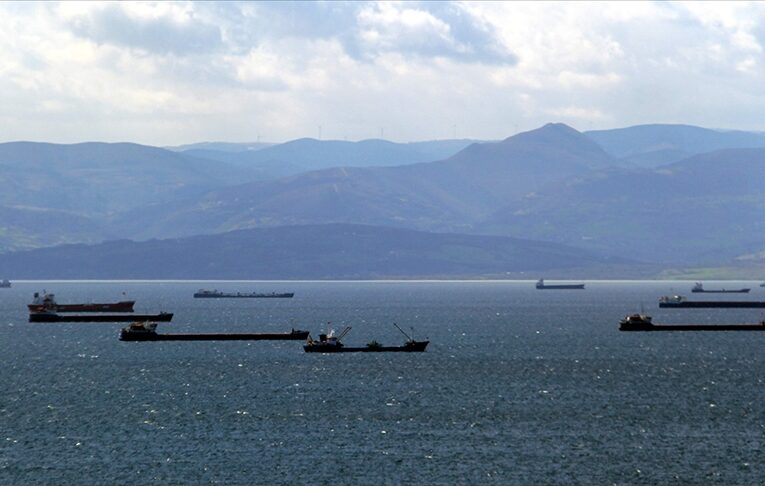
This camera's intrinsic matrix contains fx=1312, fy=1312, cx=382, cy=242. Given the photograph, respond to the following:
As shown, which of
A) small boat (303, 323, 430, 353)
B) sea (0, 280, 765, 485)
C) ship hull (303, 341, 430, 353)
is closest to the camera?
sea (0, 280, 765, 485)

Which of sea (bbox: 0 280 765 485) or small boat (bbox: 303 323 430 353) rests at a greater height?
small boat (bbox: 303 323 430 353)

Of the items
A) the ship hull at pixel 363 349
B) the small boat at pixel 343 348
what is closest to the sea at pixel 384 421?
the ship hull at pixel 363 349

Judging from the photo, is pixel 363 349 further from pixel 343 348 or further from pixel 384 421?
pixel 384 421

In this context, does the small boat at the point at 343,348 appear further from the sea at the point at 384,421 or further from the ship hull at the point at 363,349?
the sea at the point at 384,421

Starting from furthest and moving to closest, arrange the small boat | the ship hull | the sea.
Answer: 1. the small boat
2. the ship hull
3. the sea

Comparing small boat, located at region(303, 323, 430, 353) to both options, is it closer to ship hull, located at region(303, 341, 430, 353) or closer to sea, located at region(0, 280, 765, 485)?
ship hull, located at region(303, 341, 430, 353)

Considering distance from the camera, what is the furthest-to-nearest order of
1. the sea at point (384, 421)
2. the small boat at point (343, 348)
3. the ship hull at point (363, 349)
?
the small boat at point (343, 348), the ship hull at point (363, 349), the sea at point (384, 421)

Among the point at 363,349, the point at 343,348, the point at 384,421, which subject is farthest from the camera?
the point at 343,348

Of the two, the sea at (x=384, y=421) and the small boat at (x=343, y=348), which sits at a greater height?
the small boat at (x=343, y=348)

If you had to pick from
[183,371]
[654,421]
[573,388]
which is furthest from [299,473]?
[183,371]

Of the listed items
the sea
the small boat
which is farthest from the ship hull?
the sea

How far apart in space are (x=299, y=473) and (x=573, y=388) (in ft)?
190

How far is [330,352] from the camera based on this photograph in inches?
7451

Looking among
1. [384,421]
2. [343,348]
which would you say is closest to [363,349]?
[343,348]
